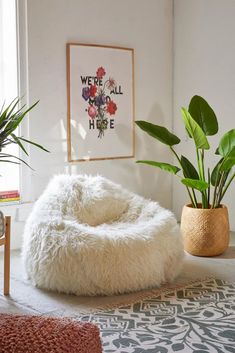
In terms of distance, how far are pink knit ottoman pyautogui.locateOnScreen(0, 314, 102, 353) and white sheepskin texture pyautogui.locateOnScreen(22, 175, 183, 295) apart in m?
1.50

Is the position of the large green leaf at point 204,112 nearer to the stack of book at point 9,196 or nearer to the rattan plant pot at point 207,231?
the rattan plant pot at point 207,231

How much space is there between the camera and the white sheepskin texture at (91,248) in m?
3.20

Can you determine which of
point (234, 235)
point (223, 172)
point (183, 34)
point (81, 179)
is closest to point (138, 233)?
point (81, 179)

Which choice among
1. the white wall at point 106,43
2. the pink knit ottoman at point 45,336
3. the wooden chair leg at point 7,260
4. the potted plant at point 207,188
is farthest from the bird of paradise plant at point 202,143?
the pink knit ottoman at point 45,336

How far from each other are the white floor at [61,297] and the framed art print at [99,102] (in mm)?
1308

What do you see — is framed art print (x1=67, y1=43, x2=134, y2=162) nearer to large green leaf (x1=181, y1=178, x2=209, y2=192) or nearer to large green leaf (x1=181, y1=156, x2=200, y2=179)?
large green leaf (x1=181, y1=156, x2=200, y2=179)

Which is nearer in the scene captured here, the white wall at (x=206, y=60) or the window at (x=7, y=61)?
the window at (x=7, y=61)

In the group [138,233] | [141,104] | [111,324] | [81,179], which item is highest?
[141,104]

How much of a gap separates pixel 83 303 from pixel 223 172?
5.33 feet

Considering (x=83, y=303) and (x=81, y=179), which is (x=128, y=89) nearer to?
(x=81, y=179)

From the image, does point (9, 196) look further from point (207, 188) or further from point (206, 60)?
point (206, 60)

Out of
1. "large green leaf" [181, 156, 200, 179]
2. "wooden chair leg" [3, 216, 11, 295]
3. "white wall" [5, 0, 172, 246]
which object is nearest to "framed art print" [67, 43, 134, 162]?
"white wall" [5, 0, 172, 246]

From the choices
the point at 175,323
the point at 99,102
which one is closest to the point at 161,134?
the point at 99,102

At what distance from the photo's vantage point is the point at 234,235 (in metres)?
4.88
